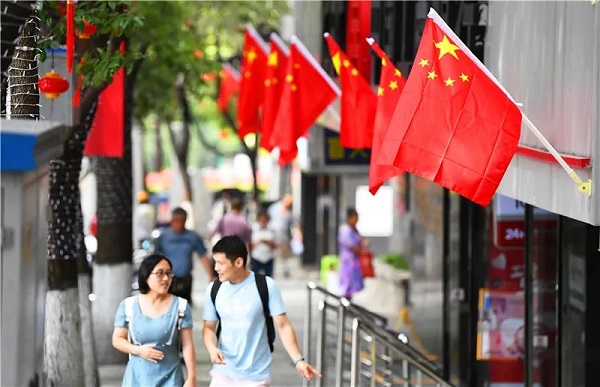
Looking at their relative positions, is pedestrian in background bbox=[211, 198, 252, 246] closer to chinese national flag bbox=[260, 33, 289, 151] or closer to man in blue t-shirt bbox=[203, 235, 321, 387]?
chinese national flag bbox=[260, 33, 289, 151]

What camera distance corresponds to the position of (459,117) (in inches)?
352

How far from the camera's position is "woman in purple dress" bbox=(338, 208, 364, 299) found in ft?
71.2

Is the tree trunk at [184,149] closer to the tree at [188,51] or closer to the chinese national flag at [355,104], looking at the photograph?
the tree at [188,51]

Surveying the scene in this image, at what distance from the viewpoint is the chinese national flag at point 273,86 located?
58.5 feet

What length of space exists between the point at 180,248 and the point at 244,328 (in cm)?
692

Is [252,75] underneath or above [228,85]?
underneath

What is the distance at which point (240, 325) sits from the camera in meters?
9.98

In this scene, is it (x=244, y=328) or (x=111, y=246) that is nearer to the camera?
(x=244, y=328)

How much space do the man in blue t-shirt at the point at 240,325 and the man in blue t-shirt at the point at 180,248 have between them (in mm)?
→ 6528

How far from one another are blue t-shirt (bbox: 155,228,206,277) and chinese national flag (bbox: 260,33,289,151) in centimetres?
141

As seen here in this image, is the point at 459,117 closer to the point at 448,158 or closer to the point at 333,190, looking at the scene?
the point at 448,158

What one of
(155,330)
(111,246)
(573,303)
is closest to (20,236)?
(155,330)

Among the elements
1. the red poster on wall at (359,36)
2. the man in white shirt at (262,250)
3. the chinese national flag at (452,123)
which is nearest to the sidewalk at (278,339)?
the man in white shirt at (262,250)

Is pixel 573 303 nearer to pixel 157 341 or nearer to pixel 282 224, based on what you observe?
pixel 157 341
